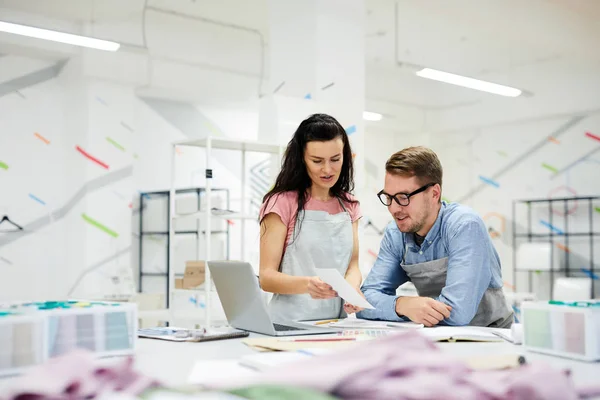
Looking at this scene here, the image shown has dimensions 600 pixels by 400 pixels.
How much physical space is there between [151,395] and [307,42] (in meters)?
4.28

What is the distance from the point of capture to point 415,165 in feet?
8.01

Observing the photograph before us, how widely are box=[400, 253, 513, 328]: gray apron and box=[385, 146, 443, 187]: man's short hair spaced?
0.31 metres

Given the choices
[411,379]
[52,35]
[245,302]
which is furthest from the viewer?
[52,35]

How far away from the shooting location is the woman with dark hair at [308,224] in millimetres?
2572

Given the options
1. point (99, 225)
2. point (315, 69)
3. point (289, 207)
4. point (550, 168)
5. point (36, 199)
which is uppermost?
point (315, 69)

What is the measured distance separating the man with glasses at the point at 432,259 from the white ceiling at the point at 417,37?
418 centimetres

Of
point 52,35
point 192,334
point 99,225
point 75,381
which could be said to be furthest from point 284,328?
point 99,225

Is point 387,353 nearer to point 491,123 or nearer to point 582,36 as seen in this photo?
point 582,36

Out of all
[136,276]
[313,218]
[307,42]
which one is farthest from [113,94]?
[313,218]

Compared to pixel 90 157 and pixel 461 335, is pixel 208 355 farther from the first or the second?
pixel 90 157

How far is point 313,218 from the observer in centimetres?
265

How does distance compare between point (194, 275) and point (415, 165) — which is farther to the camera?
point (194, 275)

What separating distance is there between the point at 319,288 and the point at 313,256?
0.44 metres

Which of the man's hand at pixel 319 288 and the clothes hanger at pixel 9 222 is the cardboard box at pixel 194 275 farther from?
the man's hand at pixel 319 288
